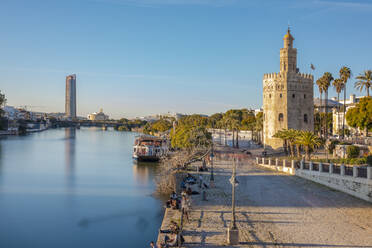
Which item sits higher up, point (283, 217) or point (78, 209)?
point (283, 217)

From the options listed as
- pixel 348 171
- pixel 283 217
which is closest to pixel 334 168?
pixel 348 171

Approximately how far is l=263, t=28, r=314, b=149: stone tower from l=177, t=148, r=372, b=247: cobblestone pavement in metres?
25.3

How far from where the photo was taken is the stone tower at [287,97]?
53469 millimetres

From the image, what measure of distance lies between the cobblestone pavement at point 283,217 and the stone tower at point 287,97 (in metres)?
25.3

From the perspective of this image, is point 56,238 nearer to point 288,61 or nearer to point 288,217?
point 288,217

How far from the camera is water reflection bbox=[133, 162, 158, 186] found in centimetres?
4019

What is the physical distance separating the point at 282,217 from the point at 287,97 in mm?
36537

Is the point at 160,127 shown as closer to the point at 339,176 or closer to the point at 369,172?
the point at 339,176

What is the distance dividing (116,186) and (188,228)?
21368mm

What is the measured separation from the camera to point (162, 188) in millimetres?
30453

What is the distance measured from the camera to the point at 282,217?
19.3m

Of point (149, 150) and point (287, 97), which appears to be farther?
point (149, 150)

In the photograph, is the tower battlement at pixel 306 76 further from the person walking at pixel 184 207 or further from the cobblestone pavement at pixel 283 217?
the person walking at pixel 184 207

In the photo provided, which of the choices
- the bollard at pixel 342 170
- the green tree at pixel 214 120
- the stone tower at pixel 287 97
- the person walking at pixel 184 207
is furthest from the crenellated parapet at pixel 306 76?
the green tree at pixel 214 120
